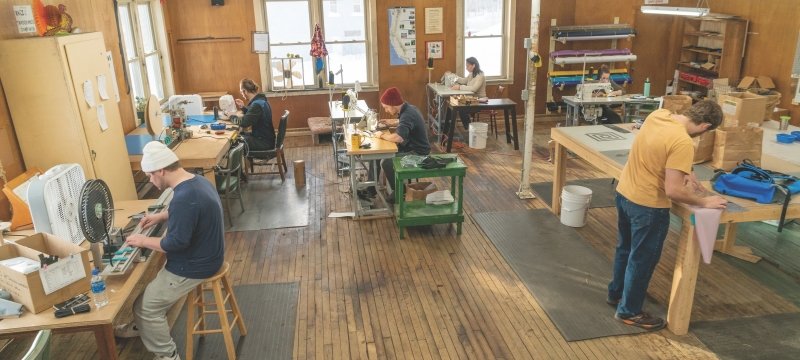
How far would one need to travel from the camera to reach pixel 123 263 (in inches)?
129

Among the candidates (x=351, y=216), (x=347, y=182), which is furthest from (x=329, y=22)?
(x=351, y=216)

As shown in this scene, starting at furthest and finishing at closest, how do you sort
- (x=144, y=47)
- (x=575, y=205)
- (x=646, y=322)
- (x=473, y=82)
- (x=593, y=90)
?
(x=473, y=82)
(x=593, y=90)
(x=144, y=47)
(x=575, y=205)
(x=646, y=322)

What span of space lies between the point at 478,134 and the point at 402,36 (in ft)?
7.79

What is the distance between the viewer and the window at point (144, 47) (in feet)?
23.6

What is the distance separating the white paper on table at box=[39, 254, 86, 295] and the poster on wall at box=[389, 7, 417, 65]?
7232mm

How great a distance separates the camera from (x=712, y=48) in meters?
9.16

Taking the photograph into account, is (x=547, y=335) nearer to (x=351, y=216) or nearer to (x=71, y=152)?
(x=351, y=216)

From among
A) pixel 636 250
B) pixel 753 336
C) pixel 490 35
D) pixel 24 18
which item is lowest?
pixel 753 336

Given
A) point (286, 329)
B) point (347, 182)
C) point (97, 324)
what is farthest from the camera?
point (347, 182)

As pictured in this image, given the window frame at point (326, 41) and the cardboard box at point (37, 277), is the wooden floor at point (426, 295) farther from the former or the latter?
the window frame at point (326, 41)

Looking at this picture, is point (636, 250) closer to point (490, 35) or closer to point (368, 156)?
point (368, 156)

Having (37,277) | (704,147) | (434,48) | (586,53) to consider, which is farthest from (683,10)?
(37,277)

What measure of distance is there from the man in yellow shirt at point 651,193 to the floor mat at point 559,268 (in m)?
0.23

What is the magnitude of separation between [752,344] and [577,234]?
1940mm
